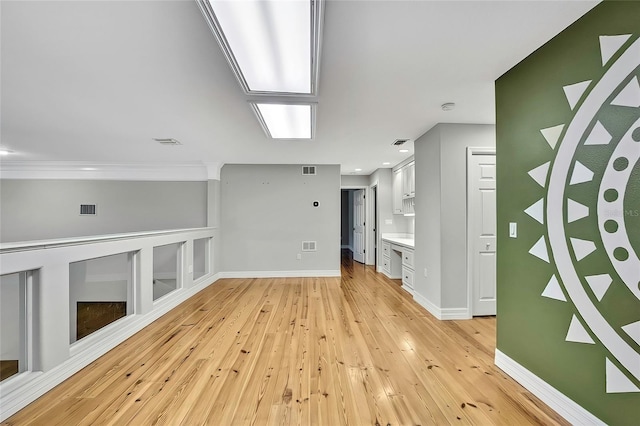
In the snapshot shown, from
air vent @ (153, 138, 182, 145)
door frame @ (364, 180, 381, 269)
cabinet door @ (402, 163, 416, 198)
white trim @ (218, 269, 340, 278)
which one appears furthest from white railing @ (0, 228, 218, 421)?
door frame @ (364, 180, 381, 269)

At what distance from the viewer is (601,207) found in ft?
4.99

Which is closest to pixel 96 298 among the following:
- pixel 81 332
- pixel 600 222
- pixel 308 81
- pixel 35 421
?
pixel 81 332

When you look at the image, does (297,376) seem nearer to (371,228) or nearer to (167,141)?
(167,141)

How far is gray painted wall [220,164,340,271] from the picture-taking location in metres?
5.77

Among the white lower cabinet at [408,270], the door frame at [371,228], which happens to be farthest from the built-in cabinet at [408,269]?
the door frame at [371,228]

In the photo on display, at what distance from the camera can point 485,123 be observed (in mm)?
3346

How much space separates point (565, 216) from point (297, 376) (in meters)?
2.23

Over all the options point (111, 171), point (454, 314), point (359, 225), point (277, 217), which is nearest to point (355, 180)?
Result: point (359, 225)

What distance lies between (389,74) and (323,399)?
254 cm

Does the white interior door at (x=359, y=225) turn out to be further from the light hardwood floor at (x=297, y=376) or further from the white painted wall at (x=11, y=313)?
the white painted wall at (x=11, y=313)

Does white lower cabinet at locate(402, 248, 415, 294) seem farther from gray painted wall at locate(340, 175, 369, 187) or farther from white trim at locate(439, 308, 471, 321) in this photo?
gray painted wall at locate(340, 175, 369, 187)

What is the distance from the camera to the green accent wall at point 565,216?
4.65ft

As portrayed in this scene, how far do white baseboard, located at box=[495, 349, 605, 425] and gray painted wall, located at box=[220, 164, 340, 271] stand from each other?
3804 mm

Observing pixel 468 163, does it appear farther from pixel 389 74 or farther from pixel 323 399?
pixel 323 399
